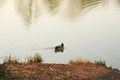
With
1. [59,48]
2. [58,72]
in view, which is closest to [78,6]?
[59,48]

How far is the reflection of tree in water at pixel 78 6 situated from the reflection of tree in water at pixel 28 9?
3.18 m

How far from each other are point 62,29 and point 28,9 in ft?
36.5

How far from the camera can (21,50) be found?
20641 mm

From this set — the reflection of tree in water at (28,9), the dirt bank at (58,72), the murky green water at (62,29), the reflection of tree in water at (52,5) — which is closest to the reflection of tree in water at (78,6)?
the murky green water at (62,29)

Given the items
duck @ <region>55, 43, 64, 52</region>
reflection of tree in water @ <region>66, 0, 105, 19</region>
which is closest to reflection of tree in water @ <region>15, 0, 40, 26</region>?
reflection of tree in water @ <region>66, 0, 105, 19</region>

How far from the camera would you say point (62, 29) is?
2669cm

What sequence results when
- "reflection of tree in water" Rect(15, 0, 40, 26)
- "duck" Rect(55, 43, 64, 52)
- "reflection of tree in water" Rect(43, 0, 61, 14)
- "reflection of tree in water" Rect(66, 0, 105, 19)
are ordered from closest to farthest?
"duck" Rect(55, 43, 64, 52) < "reflection of tree in water" Rect(15, 0, 40, 26) < "reflection of tree in water" Rect(66, 0, 105, 19) < "reflection of tree in water" Rect(43, 0, 61, 14)

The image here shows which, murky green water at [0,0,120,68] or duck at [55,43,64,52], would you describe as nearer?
murky green water at [0,0,120,68]

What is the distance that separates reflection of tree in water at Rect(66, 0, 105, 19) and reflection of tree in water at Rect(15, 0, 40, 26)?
3.18 metres

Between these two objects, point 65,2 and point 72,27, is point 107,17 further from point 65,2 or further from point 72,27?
point 65,2

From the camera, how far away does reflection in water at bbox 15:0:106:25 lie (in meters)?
33.3

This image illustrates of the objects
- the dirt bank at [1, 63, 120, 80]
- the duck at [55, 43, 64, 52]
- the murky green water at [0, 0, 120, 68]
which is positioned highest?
the murky green water at [0, 0, 120, 68]

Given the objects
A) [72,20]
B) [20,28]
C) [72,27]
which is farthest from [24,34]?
[72,20]

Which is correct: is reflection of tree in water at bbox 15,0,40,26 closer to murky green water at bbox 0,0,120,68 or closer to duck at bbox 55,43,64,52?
murky green water at bbox 0,0,120,68
